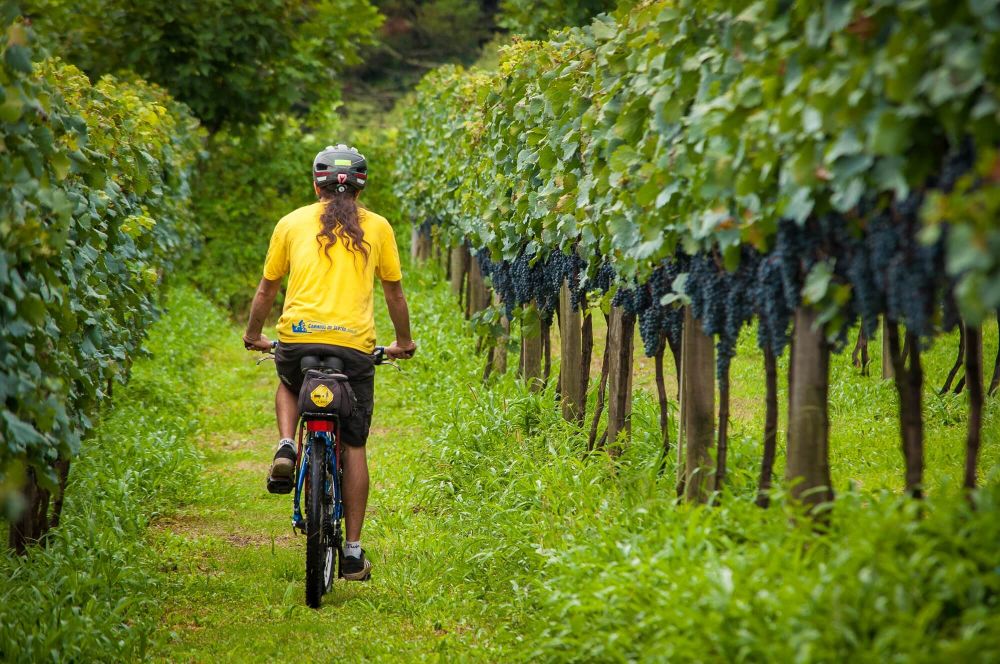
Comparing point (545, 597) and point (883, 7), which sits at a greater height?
point (883, 7)

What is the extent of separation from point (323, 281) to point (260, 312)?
51 cm

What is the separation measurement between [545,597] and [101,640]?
169 cm

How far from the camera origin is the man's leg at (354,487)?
5293 millimetres

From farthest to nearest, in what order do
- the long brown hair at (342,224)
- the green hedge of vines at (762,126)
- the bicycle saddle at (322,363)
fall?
1. the long brown hair at (342,224)
2. the bicycle saddle at (322,363)
3. the green hedge of vines at (762,126)

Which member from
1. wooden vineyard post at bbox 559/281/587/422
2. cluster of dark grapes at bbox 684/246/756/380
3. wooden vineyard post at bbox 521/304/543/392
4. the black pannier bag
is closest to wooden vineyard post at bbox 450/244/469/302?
wooden vineyard post at bbox 521/304/543/392

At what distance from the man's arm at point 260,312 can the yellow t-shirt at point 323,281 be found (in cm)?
8

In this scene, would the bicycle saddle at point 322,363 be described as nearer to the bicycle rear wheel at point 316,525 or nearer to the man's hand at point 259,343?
the bicycle rear wheel at point 316,525

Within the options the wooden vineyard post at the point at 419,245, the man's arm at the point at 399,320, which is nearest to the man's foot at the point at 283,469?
the man's arm at the point at 399,320

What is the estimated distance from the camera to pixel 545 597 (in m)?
4.44

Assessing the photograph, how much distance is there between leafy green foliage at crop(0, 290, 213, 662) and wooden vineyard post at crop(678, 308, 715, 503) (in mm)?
2319

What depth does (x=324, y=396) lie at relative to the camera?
495cm

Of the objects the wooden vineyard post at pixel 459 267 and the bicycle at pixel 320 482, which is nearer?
the bicycle at pixel 320 482

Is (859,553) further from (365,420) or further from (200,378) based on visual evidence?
(200,378)

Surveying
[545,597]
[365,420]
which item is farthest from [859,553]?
[365,420]
